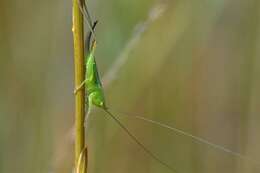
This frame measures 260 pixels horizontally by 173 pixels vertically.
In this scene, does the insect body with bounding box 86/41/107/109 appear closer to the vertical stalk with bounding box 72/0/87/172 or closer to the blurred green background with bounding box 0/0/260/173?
the vertical stalk with bounding box 72/0/87/172

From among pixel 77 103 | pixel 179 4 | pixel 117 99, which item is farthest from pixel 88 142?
pixel 77 103

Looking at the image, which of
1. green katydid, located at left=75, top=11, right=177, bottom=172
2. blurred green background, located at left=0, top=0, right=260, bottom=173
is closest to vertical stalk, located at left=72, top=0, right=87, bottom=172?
green katydid, located at left=75, top=11, right=177, bottom=172

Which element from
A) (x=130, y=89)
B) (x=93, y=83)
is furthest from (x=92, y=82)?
(x=130, y=89)

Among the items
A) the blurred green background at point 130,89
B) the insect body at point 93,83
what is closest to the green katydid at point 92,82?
the insect body at point 93,83

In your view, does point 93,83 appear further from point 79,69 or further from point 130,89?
point 130,89

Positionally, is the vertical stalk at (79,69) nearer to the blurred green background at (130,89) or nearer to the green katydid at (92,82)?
the green katydid at (92,82)

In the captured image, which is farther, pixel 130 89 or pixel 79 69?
pixel 130 89

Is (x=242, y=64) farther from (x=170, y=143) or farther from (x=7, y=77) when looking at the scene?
(x=7, y=77)

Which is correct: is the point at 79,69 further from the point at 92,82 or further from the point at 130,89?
the point at 130,89
